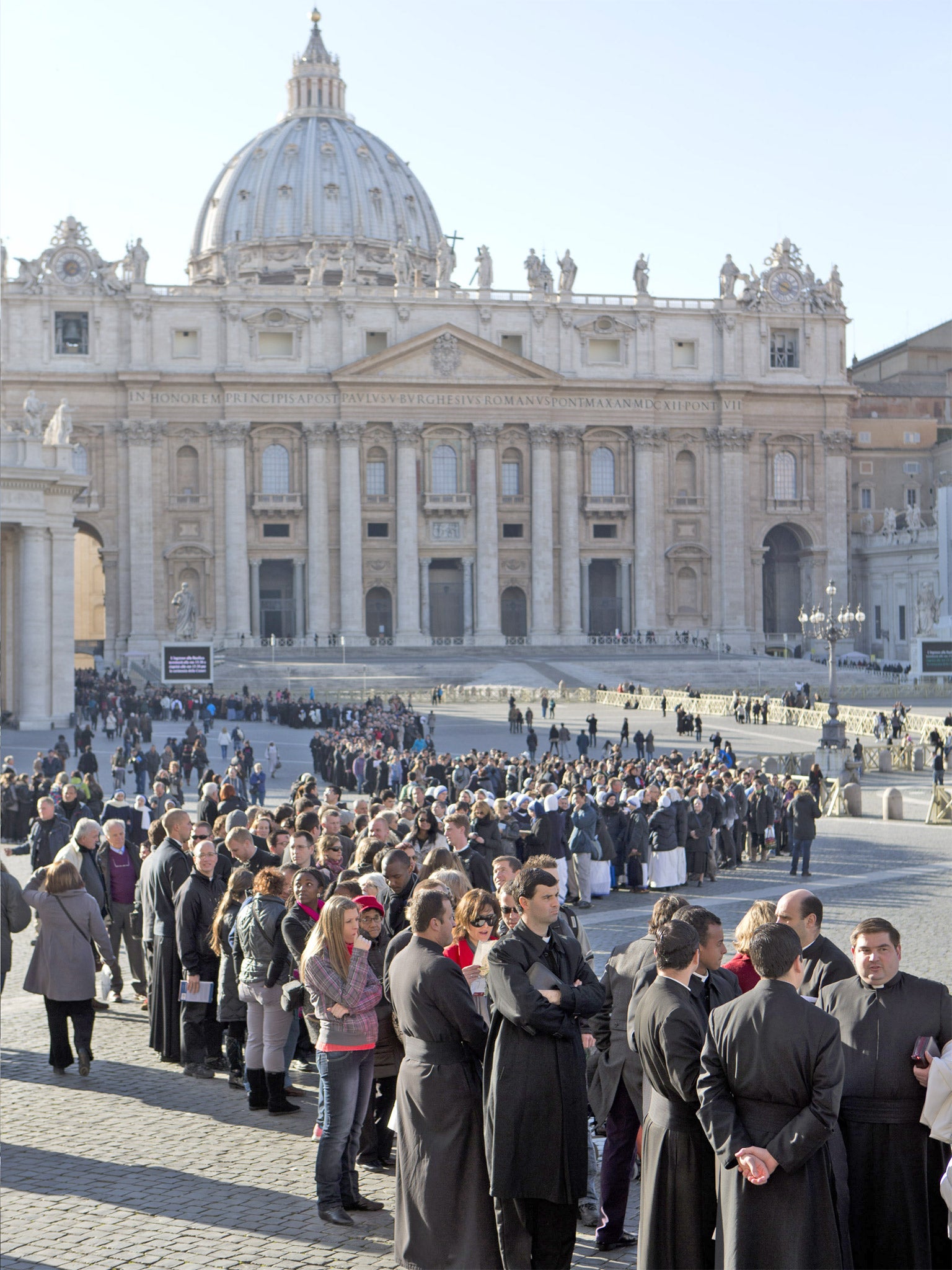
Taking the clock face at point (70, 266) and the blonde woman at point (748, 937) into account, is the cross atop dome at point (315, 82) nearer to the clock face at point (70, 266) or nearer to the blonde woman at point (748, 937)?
the clock face at point (70, 266)

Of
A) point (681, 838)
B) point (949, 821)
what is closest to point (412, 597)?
point (949, 821)

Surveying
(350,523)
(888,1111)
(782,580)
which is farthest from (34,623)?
(782,580)

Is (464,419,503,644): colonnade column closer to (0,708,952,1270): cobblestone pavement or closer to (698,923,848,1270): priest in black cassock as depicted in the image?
(0,708,952,1270): cobblestone pavement

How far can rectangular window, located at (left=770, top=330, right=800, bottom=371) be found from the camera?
7844 centimetres

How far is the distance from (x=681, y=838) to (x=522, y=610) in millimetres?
58054

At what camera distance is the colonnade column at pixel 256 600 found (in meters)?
74.2

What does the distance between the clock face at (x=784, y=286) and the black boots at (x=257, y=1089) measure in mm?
73618

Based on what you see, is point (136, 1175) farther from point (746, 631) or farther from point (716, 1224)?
point (746, 631)

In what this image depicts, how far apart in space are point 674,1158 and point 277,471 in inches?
2770

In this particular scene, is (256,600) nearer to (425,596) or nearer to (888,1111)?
(425,596)

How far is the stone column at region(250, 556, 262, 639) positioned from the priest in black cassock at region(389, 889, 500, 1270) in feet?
221

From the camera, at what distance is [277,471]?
Answer: 74.9 m

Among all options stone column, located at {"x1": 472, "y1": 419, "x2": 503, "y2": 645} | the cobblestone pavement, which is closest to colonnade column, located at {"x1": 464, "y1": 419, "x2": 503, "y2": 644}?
stone column, located at {"x1": 472, "y1": 419, "x2": 503, "y2": 645}

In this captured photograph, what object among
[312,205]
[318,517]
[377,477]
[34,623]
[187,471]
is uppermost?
[312,205]
